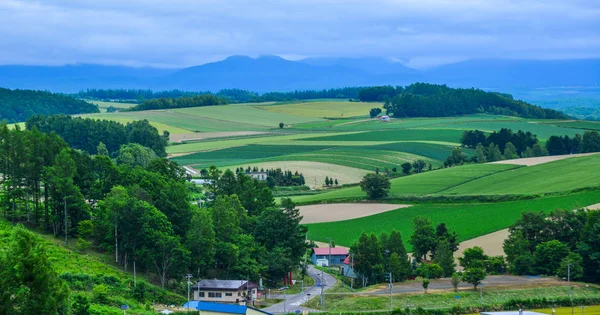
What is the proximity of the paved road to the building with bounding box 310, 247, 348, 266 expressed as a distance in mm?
1891

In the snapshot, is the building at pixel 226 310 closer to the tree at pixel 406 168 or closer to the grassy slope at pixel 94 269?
the grassy slope at pixel 94 269

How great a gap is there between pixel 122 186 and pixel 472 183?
42037 millimetres

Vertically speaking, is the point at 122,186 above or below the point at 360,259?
above

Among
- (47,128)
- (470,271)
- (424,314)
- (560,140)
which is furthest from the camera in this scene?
(47,128)

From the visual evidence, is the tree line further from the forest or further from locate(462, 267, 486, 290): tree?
the forest

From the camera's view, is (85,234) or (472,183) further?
(472,183)

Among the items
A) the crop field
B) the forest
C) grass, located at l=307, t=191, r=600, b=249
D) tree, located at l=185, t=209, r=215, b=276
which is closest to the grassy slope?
the forest

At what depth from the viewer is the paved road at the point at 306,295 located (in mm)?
52916

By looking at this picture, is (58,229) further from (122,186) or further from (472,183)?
(472,183)

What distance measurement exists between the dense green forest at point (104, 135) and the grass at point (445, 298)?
249ft

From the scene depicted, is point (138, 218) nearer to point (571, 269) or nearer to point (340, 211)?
point (571, 269)

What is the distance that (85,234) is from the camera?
60.4 metres

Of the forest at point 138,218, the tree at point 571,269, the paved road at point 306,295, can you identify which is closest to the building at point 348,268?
the paved road at point 306,295

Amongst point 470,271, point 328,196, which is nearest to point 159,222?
point 470,271
